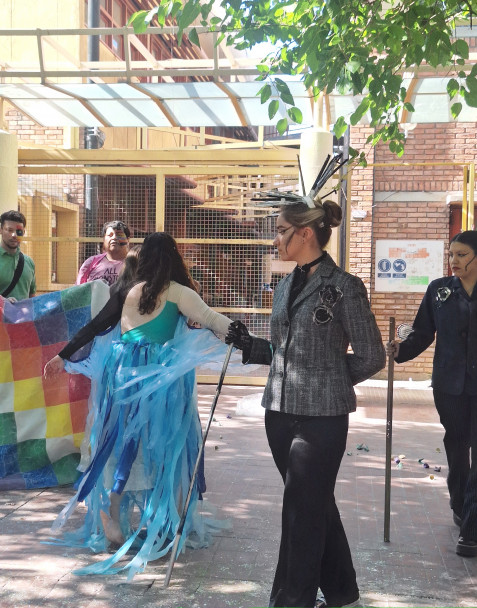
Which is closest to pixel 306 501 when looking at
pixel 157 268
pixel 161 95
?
pixel 157 268

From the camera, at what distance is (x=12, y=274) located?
705cm

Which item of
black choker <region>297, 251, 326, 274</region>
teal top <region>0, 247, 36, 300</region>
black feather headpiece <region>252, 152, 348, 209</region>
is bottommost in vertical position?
teal top <region>0, 247, 36, 300</region>

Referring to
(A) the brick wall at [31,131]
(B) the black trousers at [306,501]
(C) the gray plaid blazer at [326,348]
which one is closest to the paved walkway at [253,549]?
(B) the black trousers at [306,501]

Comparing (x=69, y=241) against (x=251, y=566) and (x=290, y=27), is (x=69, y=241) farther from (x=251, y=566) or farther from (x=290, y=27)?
(x=251, y=566)

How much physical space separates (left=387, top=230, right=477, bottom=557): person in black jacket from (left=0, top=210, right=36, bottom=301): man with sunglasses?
3.62m

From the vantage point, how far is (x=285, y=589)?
134 inches

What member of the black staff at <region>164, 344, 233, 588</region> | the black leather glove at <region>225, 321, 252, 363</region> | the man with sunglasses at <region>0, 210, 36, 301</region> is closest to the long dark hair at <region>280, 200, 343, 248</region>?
the black leather glove at <region>225, 321, 252, 363</region>

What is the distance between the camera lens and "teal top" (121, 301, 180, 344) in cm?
455

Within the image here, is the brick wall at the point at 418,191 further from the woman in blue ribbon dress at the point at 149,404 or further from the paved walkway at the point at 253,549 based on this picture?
the woman in blue ribbon dress at the point at 149,404

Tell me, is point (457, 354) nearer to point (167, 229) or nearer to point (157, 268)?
point (157, 268)

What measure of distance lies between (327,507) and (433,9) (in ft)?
9.52

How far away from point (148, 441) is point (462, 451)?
2032 millimetres

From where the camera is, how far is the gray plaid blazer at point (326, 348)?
3385 millimetres

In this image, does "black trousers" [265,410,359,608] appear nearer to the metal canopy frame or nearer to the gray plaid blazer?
the gray plaid blazer
